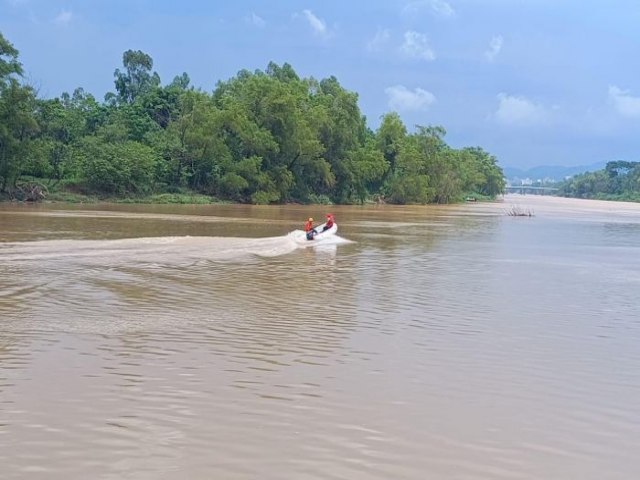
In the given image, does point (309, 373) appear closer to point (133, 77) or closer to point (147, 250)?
point (147, 250)

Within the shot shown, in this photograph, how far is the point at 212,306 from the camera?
44.8 ft

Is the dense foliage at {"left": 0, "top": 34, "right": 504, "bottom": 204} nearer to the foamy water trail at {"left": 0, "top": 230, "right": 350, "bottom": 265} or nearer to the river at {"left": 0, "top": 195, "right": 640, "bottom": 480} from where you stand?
the foamy water trail at {"left": 0, "top": 230, "right": 350, "bottom": 265}

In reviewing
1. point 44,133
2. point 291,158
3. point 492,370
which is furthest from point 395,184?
point 492,370

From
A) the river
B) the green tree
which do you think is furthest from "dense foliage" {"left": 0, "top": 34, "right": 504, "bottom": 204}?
the river

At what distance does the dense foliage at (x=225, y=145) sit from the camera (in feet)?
206

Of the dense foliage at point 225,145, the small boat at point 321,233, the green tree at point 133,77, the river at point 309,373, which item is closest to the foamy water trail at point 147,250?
the river at point 309,373

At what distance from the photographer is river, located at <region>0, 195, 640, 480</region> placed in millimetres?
6371

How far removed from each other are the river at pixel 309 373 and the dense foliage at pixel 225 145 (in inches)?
1701

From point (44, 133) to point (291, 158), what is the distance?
24749 mm

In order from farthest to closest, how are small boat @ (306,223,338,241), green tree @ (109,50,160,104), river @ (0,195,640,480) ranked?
1. green tree @ (109,50,160,104)
2. small boat @ (306,223,338,241)
3. river @ (0,195,640,480)

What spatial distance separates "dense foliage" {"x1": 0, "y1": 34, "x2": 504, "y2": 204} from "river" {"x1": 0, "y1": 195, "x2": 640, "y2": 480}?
4322 centimetres

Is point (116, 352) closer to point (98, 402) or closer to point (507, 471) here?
point (98, 402)

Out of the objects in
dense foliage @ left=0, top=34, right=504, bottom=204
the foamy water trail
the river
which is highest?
dense foliage @ left=0, top=34, right=504, bottom=204

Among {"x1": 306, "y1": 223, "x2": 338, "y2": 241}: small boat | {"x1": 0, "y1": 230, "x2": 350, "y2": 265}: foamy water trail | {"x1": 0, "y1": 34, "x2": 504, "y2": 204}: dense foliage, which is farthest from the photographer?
{"x1": 0, "y1": 34, "x2": 504, "y2": 204}: dense foliage
